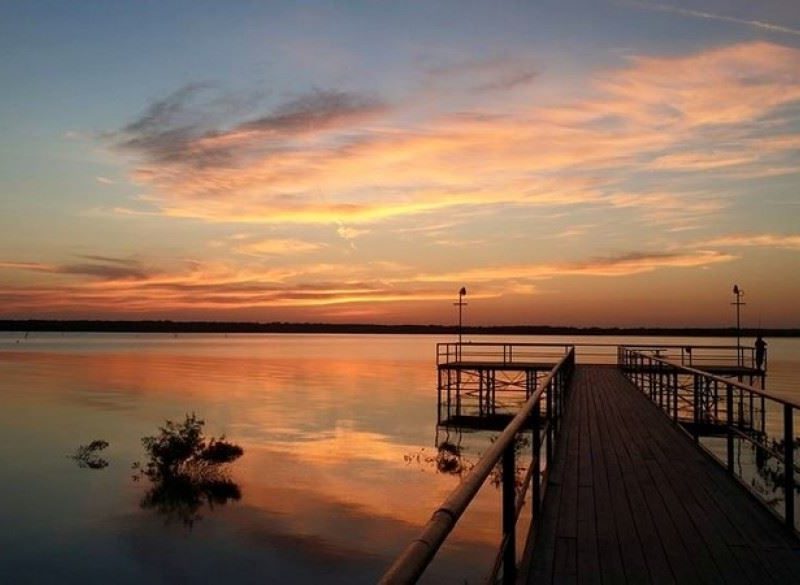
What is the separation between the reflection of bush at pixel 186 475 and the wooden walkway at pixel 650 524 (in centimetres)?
1060

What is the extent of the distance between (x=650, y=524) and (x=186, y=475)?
17184 mm

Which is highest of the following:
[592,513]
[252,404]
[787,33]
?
[787,33]

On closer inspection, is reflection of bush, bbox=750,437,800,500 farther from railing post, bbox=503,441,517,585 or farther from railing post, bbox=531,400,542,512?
railing post, bbox=503,441,517,585

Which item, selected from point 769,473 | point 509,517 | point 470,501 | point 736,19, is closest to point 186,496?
point 769,473

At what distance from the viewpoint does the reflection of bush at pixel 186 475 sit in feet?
59.7

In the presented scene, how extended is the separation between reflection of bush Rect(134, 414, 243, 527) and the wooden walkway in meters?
10.6

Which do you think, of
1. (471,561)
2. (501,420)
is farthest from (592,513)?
(501,420)

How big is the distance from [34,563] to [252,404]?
26937mm

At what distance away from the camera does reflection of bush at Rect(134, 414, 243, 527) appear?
717 inches

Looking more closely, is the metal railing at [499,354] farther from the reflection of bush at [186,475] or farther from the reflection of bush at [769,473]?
the reflection of bush at [186,475]

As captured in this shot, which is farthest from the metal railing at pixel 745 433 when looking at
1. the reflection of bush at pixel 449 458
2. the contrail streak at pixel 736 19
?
the contrail streak at pixel 736 19

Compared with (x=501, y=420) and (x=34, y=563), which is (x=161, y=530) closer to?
(x=34, y=563)

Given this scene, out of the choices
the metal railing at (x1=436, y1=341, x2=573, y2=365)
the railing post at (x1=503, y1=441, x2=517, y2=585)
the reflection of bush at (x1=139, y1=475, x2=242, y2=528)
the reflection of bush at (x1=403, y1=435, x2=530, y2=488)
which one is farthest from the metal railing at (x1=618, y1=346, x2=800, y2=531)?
the reflection of bush at (x1=139, y1=475, x2=242, y2=528)

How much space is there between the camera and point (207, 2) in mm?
16344
